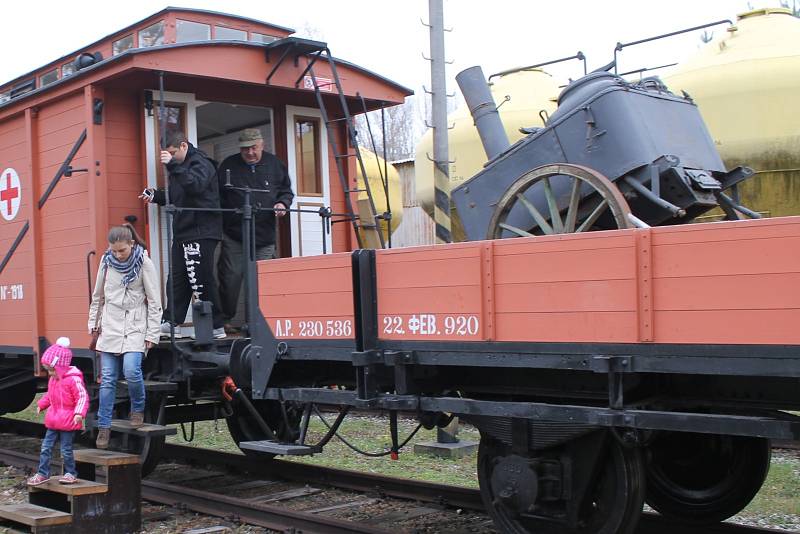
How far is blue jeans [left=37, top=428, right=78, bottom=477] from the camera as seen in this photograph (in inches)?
234

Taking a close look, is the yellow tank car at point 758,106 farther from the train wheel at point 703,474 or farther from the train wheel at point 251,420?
the train wheel at point 251,420

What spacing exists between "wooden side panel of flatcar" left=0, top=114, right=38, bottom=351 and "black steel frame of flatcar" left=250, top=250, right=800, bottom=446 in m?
3.49

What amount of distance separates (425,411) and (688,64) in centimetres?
872

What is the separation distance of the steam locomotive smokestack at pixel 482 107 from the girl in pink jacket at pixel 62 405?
3.50 meters

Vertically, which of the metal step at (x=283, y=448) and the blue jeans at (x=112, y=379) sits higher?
the blue jeans at (x=112, y=379)

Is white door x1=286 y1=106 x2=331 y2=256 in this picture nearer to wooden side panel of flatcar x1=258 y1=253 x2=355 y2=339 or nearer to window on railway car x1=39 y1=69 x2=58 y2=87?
window on railway car x1=39 y1=69 x2=58 y2=87

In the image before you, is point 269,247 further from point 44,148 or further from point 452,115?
point 452,115

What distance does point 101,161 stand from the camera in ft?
23.7

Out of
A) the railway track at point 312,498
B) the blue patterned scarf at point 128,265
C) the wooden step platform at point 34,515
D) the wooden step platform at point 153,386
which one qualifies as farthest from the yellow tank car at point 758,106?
the wooden step platform at point 34,515

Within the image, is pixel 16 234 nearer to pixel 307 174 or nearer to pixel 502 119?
pixel 307 174

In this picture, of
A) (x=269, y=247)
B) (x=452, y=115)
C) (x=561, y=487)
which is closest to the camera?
(x=561, y=487)

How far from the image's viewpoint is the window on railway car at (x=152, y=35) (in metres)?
7.51

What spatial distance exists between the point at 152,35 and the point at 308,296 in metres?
3.39

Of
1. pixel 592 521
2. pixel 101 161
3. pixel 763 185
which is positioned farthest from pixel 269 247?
pixel 763 185
